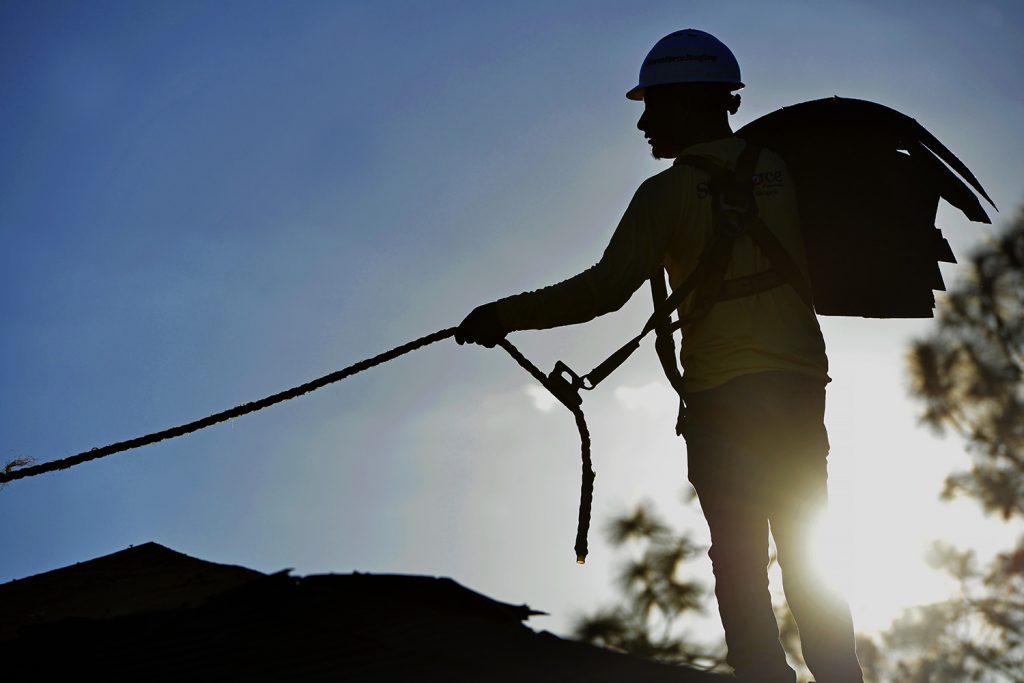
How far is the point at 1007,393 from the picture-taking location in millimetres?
16078

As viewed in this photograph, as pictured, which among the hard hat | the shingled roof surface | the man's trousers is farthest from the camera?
the shingled roof surface

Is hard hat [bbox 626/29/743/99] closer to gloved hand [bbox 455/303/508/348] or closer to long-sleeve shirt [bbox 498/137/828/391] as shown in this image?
long-sleeve shirt [bbox 498/137/828/391]

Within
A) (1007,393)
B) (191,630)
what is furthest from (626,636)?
(1007,393)

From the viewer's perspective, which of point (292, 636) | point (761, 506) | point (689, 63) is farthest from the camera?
point (292, 636)

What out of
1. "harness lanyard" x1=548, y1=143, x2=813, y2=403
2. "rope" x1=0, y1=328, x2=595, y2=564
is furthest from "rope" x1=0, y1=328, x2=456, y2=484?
"harness lanyard" x1=548, y1=143, x2=813, y2=403

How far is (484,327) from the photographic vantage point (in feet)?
12.6

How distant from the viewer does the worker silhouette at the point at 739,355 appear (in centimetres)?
344

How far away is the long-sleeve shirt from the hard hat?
0.83ft

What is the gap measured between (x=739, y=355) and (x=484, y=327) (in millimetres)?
894

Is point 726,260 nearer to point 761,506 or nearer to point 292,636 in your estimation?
point 761,506

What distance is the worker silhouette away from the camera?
3.44m

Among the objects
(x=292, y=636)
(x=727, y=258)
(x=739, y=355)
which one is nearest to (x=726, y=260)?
(x=727, y=258)

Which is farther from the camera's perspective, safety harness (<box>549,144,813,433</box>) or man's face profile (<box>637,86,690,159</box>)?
man's face profile (<box>637,86,690,159</box>)

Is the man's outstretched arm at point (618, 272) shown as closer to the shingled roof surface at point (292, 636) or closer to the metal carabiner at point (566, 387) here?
the metal carabiner at point (566, 387)
